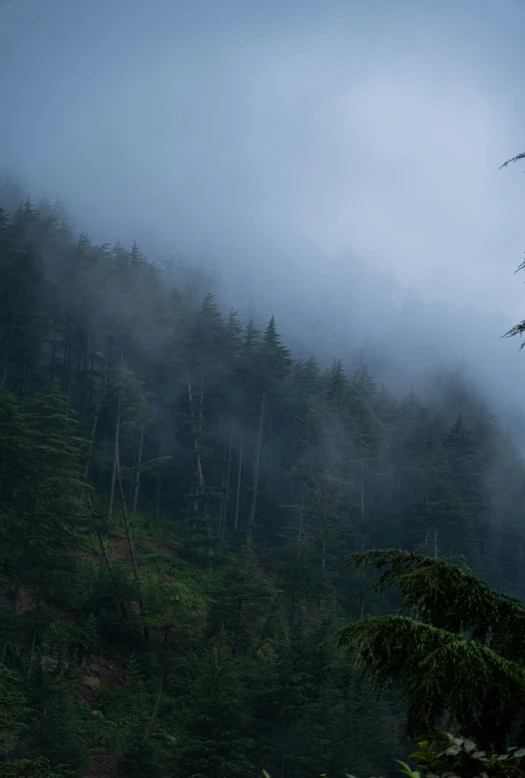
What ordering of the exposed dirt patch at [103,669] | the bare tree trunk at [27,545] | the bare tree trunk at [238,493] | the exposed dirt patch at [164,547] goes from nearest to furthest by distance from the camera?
the bare tree trunk at [27,545] → the exposed dirt patch at [103,669] → the exposed dirt patch at [164,547] → the bare tree trunk at [238,493]

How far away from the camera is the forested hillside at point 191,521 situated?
2312 cm

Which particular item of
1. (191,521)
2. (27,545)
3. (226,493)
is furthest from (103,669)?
(226,493)

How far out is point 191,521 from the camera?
44.9m

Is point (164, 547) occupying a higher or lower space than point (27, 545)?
lower

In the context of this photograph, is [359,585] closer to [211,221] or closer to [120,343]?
[120,343]

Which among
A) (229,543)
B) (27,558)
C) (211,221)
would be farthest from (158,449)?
(211,221)

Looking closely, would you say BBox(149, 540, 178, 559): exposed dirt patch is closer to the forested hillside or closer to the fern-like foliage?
the forested hillside

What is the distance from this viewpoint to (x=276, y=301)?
10238 centimetres

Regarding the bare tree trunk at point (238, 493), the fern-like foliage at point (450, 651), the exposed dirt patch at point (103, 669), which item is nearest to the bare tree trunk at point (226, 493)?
the bare tree trunk at point (238, 493)

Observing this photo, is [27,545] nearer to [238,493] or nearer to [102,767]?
[102,767]

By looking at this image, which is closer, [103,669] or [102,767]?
[102,767]

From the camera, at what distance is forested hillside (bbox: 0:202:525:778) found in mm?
23125

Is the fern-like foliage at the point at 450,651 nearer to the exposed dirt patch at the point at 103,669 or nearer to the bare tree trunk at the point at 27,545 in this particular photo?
the bare tree trunk at the point at 27,545

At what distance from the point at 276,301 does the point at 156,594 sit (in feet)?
257
